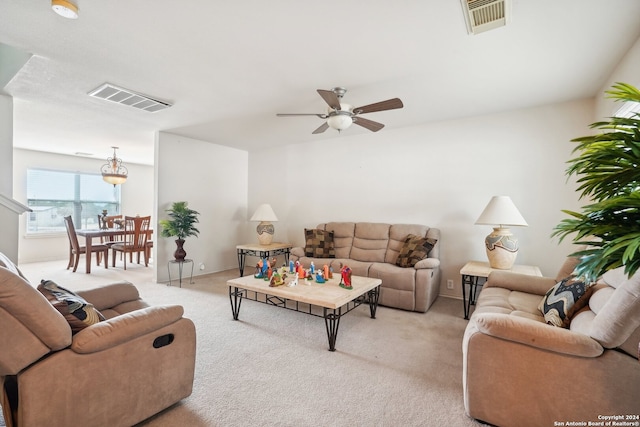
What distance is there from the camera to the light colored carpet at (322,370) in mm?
1681

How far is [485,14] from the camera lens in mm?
1802

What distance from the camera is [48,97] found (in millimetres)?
3312

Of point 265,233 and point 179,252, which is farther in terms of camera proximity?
point 265,233

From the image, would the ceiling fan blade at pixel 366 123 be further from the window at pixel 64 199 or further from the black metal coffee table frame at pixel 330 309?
the window at pixel 64 199

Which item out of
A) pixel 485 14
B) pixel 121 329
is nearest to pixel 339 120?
pixel 485 14

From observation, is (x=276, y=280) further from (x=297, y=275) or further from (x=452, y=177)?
(x=452, y=177)

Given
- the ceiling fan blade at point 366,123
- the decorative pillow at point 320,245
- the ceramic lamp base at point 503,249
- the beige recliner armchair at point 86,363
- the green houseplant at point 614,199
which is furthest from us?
the decorative pillow at point 320,245

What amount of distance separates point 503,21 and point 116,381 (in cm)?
305

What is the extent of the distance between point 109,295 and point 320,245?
2.70 metres

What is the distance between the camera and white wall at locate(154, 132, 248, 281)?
15.4 ft

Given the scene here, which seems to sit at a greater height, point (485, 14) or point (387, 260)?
point (485, 14)

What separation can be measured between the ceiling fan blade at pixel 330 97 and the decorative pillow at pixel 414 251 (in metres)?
2.07

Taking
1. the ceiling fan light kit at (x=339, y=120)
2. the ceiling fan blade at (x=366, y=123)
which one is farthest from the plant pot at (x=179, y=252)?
the ceiling fan blade at (x=366, y=123)

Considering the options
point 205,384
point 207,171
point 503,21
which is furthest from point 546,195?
point 207,171
